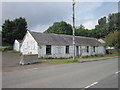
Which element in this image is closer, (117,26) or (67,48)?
(67,48)

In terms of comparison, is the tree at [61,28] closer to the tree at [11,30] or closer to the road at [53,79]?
the tree at [11,30]

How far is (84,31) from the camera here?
86.1m

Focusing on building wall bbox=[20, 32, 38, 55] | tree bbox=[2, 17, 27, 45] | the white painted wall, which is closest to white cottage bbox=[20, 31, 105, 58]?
building wall bbox=[20, 32, 38, 55]

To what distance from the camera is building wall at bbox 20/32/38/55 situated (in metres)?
32.2

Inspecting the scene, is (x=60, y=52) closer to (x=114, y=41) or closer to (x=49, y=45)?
(x=49, y=45)

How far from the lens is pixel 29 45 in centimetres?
3434

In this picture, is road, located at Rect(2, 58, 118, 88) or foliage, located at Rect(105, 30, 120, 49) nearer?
road, located at Rect(2, 58, 118, 88)

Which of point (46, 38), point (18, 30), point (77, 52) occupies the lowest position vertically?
point (77, 52)

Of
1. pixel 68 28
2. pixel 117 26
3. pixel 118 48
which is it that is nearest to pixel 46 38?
pixel 118 48

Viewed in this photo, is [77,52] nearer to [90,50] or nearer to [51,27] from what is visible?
[90,50]

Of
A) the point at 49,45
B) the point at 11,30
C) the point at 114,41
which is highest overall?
the point at 11,30

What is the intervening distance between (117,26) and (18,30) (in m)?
49.5

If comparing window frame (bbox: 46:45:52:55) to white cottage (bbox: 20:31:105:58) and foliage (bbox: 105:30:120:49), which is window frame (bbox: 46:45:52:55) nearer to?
white cottage (bbox: 20:31:105:58)

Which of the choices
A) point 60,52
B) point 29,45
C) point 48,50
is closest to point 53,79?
point 48,50
